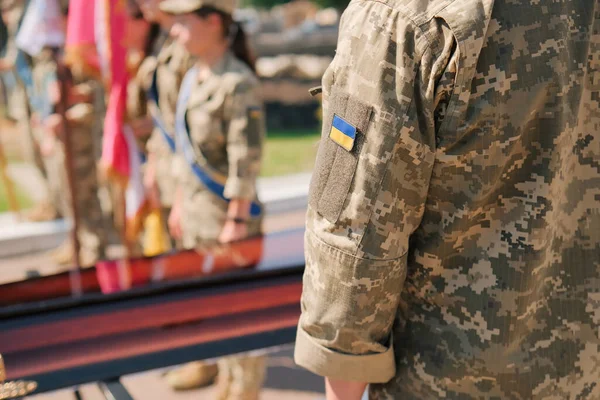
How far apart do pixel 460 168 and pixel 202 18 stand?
189 centimetres

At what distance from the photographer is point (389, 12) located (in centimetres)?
83

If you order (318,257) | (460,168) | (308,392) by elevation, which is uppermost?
(460,168)

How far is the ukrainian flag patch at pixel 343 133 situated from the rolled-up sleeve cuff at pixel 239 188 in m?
1.56

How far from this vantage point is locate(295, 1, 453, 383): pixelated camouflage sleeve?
0.82 meters

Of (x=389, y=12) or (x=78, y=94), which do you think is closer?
(x=389, y=12)

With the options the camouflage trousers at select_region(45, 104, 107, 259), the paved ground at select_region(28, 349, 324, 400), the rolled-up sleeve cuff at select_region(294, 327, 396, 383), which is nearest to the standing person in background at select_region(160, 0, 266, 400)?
the paved ground at select_region(28, 349, 324, 400)

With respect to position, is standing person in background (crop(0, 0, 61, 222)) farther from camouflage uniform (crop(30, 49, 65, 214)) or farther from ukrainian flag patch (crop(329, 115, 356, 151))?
ukrainian flag patch (crop(329, 115, 356, 151))

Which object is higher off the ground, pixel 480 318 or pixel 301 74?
pixel 480 318

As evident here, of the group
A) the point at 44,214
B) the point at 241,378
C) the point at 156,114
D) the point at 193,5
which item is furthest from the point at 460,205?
the point at 44,214

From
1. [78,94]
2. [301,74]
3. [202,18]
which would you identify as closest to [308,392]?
[202,18]

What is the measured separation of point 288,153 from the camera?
8844mm

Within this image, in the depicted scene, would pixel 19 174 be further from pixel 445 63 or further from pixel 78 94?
pixel 445 63

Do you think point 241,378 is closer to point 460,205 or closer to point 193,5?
point 193,5

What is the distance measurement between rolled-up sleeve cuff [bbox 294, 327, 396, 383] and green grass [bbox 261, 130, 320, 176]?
19.3ft
